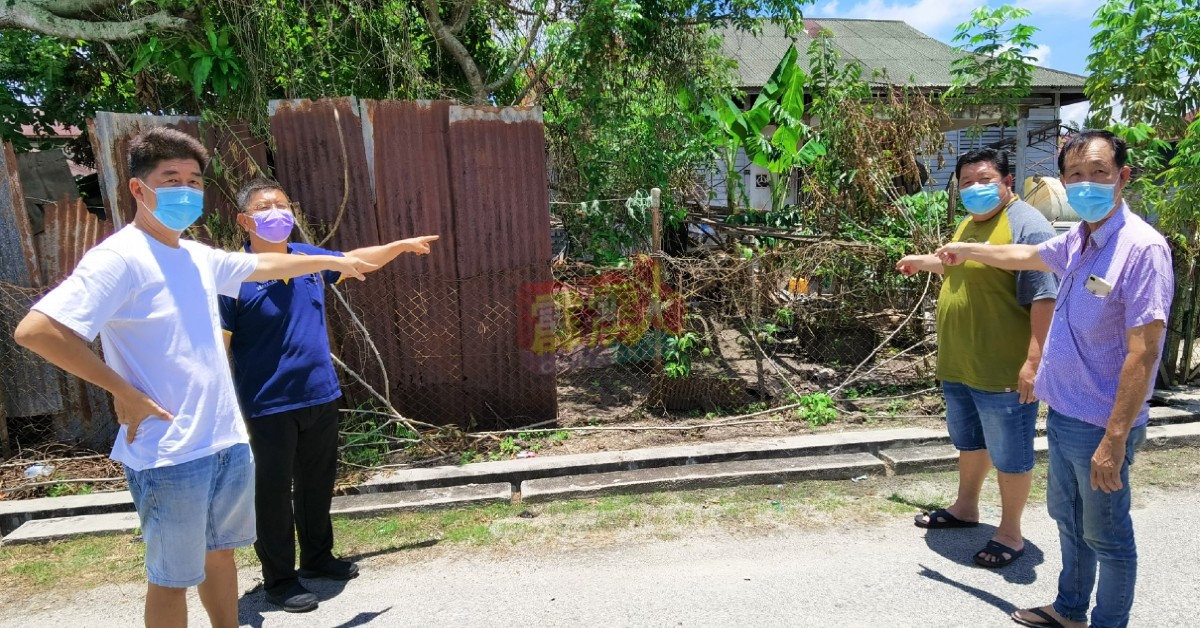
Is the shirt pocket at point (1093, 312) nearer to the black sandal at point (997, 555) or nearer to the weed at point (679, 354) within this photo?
the black sandal at point (997, 555)

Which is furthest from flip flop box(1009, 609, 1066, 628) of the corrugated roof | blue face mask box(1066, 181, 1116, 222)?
the corrugated roof

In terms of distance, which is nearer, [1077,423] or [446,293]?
→ [1077,423]

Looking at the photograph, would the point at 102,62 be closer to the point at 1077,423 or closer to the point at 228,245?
the point at 228,245

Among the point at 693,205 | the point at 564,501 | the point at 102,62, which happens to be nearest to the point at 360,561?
the point at 564,501

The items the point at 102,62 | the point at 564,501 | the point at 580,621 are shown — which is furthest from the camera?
the point at 102,62

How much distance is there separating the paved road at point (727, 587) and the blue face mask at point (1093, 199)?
1635mm

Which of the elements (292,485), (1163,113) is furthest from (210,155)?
(1163,113)

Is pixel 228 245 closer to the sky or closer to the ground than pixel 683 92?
closer to the ground

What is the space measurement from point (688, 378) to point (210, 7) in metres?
4.50

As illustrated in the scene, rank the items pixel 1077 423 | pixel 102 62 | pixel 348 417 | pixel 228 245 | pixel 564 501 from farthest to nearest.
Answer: pixel 102 62, pixel 348 417, pixel 228 245, pixel 564 501, pixel 1077 423

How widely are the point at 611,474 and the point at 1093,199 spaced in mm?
2931

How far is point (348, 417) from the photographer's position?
15.9ft

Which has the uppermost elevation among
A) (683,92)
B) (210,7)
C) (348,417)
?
(210,7)

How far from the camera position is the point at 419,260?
4824 millimetres
